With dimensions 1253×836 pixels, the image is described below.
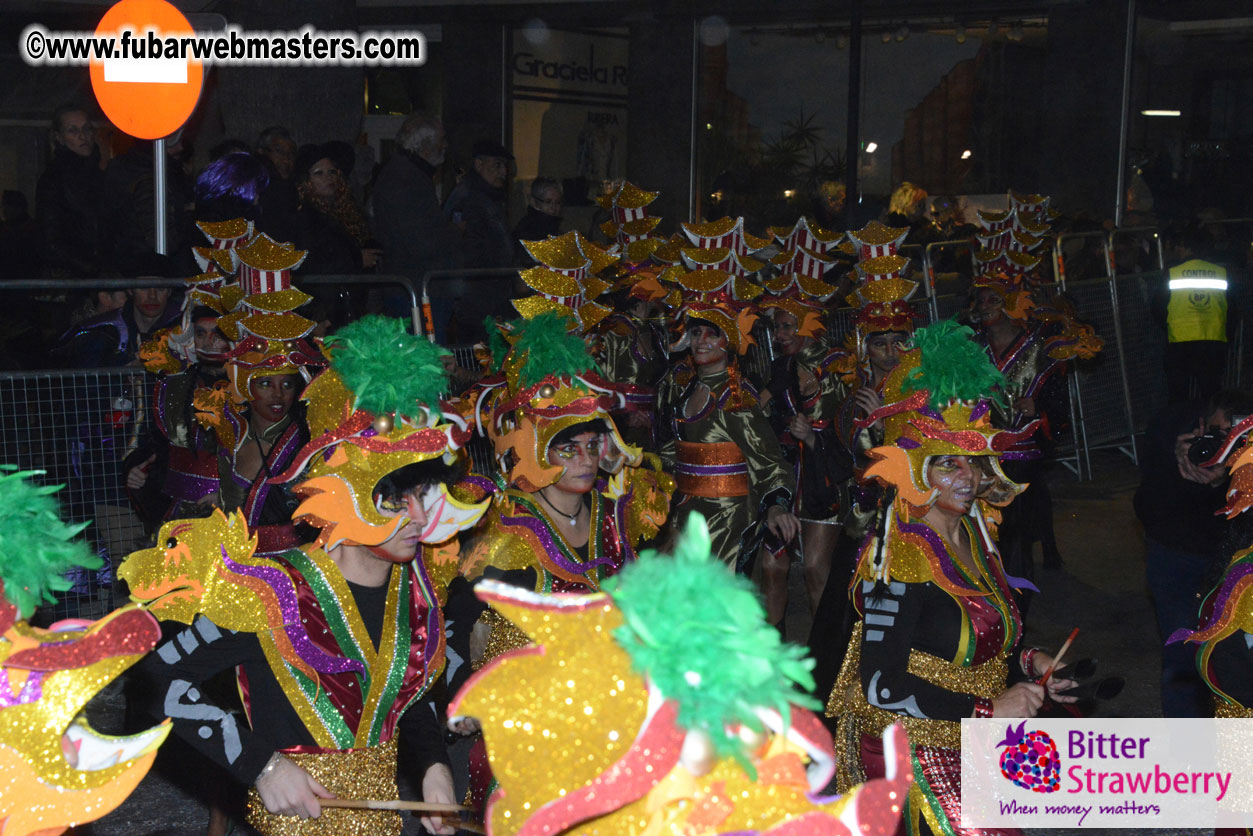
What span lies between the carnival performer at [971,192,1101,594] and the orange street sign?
15.5ft

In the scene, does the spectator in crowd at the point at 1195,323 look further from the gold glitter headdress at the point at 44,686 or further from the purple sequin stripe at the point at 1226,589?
the gold glitter headdress at the point at 44,686

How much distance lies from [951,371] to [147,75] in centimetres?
461

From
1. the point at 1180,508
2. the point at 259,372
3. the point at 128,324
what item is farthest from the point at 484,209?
the point at 1180,508

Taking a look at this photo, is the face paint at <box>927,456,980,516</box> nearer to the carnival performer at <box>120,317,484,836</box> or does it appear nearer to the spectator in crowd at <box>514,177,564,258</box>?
the carnival performer at <box>120,317,484,836</box>

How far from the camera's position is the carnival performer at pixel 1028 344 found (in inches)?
306

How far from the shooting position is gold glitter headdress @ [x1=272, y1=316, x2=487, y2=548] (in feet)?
10.3

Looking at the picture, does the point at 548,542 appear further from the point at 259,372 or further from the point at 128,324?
the point at 128,324

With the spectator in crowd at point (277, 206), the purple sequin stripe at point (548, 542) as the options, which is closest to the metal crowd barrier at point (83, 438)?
the spectator in crowd at point (277, 206)

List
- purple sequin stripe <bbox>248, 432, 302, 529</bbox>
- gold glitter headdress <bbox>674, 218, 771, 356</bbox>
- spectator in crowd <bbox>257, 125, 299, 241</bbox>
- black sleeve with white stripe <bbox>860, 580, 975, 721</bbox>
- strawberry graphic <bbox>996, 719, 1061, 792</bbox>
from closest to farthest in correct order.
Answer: black sleeve with white stripe <bbox>860, 580, 975, 721</bbox>
strawberry graphic <bbox>996, 719, 1061, 792</bbox>
purple sequin stripe <bbox>248, 432, 302, 529</bbox>
gold glitter headdress <bbox>674, 218, 771, 356</bbox>
spectator in crowd <bbox>257, 125, 299, 241</bbox>

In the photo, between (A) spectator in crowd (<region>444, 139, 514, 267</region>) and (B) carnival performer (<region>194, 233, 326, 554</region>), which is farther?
(A) spectator in crowd (<region>444, 139, 514, 267</region>)

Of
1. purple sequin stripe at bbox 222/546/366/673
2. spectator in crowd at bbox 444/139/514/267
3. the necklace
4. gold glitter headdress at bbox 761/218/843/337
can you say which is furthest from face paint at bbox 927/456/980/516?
spectator in crowd at bbox 444/139/514/267

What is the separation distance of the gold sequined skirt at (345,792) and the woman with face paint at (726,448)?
304cm

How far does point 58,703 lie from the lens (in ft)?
6.90

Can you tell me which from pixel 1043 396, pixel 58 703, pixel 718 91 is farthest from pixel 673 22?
pixel 58 703
